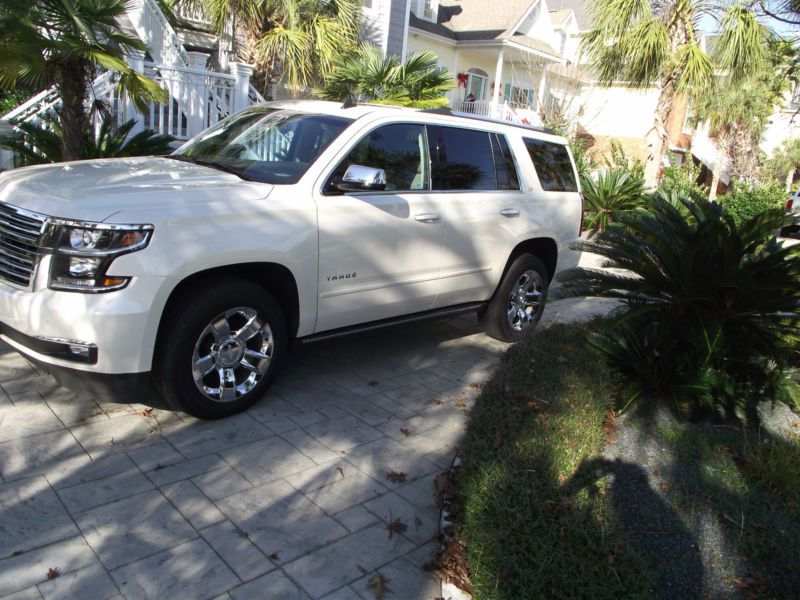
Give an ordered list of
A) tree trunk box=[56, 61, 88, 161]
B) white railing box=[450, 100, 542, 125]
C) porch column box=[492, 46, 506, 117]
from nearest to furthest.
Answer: tree trunk box=[56, 61, 88, 161] < porch column box=[492, 46, 506, 117] < white railing box=[450, 100, 542, 125]

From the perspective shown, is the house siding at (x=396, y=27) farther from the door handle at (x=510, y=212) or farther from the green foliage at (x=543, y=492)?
the green foliage at (x=543, y=492)

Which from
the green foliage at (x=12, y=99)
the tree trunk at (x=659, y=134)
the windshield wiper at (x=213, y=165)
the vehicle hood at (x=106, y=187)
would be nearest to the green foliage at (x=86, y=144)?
the windshield wiper at (x=213, y=165)

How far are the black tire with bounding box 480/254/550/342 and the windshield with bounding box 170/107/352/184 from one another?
2.28 m

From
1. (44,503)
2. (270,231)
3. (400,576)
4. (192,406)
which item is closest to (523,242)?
(270,231)

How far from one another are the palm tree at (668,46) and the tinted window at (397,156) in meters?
10.9

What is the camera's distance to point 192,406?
4.18 meters

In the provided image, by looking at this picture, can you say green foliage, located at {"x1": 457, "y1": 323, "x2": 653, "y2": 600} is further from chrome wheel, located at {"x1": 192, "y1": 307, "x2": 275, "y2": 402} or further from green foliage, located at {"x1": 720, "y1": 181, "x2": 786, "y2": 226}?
green foliage, located at {"x1": 720, "y1": 181, "x2": 786, "y2": 226}

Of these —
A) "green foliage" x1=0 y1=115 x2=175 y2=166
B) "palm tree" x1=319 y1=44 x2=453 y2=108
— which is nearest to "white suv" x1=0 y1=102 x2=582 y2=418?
"green foliage" x1=0 y1=115 x2=175 y2=166

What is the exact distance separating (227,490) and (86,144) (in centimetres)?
542

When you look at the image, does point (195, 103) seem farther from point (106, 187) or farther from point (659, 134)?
point (659, 134)

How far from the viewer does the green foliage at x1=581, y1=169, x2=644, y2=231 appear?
46.9ft

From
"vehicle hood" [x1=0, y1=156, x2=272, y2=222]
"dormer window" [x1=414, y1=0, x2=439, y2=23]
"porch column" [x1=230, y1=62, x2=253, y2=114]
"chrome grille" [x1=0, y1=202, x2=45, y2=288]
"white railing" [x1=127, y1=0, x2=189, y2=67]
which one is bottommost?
"chrome grille" [x1=0, y1=202, x2=45, y2=288]

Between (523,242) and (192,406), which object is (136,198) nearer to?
(192,406)

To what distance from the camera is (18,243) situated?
395 cm
